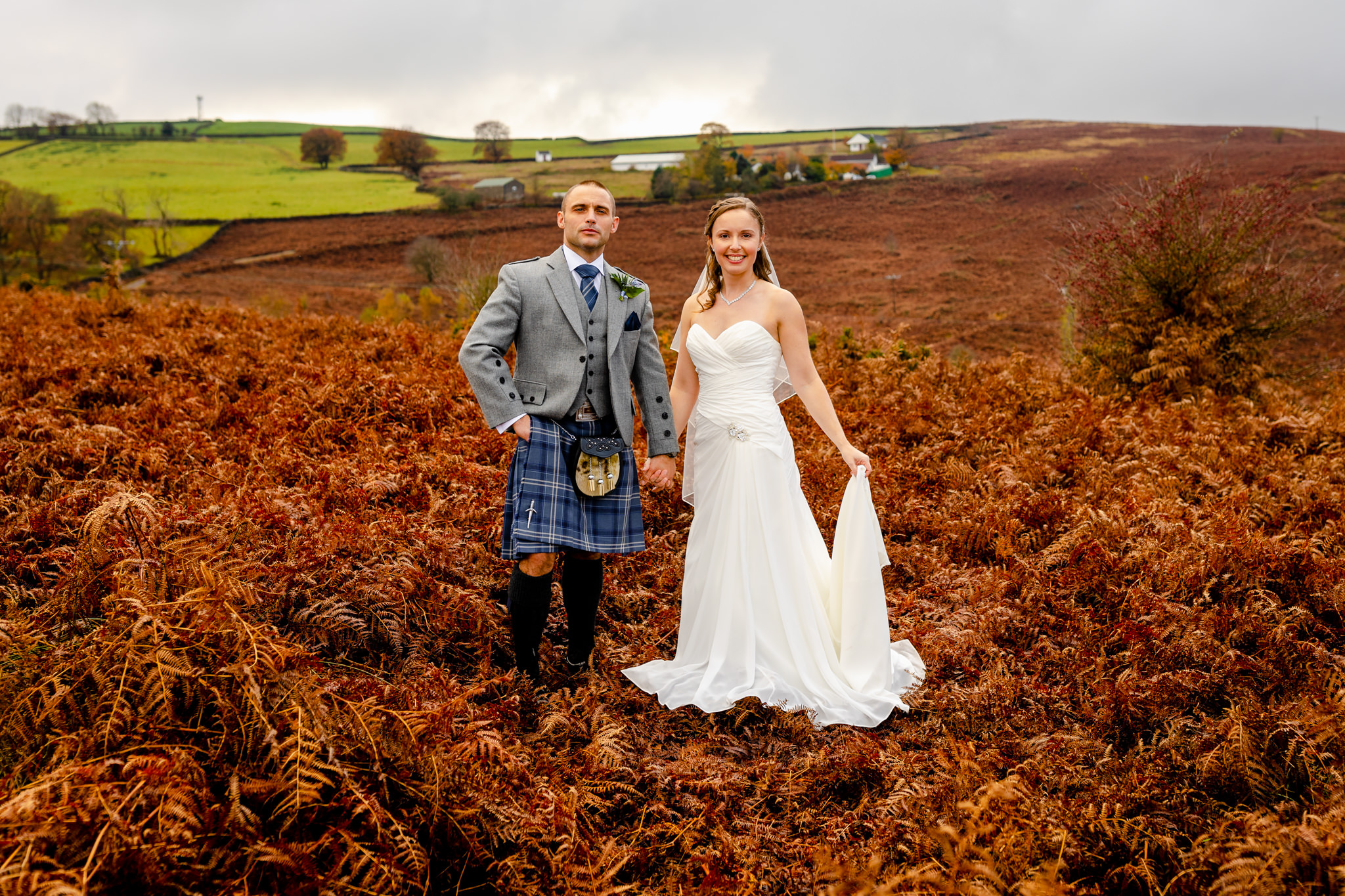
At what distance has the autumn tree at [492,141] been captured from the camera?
7006cm

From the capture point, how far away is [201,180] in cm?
5878

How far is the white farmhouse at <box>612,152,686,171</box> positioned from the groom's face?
6089 cm

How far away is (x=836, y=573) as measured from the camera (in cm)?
484

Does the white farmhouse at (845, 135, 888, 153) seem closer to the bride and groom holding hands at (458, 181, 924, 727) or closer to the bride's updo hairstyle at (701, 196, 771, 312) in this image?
the bride's updo hairstyle at (701, 196, 771, 312)

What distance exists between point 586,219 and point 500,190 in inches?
2222

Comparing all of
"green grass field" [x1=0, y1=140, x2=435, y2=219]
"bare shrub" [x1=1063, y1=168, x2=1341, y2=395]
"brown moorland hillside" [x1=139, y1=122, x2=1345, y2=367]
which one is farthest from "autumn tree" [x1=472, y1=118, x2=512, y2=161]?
"bare shrub" [x1=1063, y1=168, x2=1341, y2=395]

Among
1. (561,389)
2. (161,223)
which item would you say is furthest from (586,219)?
(161,223)

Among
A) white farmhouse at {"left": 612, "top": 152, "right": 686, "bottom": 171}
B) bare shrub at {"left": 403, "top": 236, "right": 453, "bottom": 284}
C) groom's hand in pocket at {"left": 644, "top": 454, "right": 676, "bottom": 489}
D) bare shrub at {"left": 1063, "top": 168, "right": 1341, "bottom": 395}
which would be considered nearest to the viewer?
groom's hand in pocket at {"left": 644, "top": 454, "right": 676, "bottom": 489}

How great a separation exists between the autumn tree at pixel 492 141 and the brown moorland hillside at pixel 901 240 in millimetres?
19430

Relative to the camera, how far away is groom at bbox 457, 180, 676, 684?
4035 millimetres

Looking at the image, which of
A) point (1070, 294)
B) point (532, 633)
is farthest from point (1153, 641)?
point (1070, 294)

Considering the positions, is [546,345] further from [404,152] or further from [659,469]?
[404,152]

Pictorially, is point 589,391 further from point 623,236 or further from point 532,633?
point 623,236

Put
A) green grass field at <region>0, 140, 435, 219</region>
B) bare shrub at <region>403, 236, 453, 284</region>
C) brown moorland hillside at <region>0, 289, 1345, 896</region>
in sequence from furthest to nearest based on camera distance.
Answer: green grass field at <region>0, 140, 435, 219</region>
bare shrub at <region>403, 236, 453, 284</region>
brown moorland hillside at <region>0, 289, 1345, 896</region>
